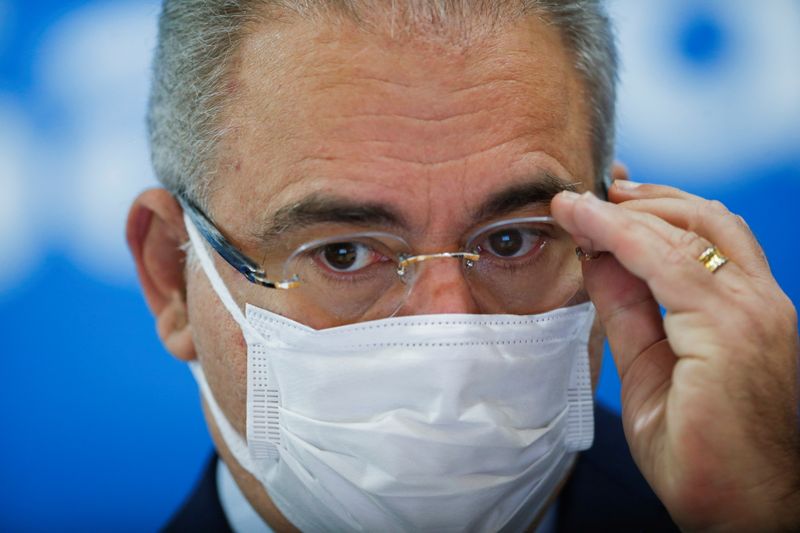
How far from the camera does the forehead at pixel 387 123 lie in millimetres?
1976

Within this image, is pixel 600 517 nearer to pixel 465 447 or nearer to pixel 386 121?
pixel 465 447

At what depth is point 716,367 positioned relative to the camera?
5.97 feet

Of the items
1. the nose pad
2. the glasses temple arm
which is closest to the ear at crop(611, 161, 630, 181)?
the nose pad

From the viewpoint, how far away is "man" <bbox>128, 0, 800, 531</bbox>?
6.14 feet

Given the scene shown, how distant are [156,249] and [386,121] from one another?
36.1 inches

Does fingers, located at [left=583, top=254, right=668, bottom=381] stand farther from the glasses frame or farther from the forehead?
the forehead

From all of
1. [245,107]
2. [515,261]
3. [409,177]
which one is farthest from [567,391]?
[245,107]

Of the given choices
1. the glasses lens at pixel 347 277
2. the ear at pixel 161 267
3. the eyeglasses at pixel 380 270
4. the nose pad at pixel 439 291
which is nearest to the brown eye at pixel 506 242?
the eyeglasses at pixel 380 270

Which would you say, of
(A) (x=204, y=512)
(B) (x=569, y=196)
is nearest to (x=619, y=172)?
(B) (x=569, y=196)

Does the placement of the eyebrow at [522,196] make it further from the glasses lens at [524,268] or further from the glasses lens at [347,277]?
the glasses lens at [347,277]

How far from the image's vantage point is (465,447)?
1868 millimetres

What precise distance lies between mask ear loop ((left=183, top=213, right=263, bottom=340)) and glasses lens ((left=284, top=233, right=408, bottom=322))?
156mm

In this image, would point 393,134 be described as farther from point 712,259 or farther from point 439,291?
point 712,259

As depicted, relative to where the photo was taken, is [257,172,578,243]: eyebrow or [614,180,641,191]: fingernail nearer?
[257,172,578,243]: eyebrow
